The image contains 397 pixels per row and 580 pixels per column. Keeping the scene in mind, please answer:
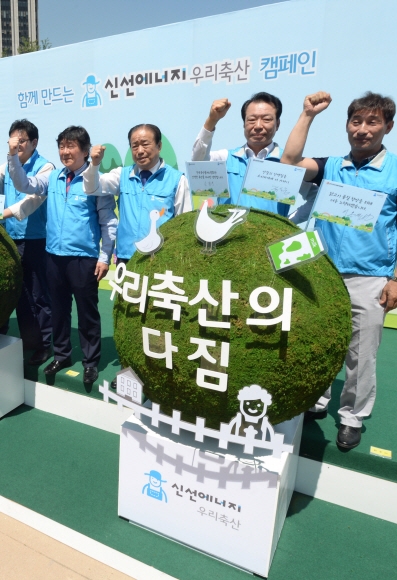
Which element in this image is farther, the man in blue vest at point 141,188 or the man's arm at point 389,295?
the man in blue vest at point 141,188

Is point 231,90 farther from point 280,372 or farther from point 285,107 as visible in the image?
point 280,372

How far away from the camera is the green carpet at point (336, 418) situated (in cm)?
229

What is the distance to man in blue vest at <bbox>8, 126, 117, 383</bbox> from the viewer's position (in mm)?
2912

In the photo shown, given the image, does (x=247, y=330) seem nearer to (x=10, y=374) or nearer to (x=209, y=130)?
(x=209, y=130)

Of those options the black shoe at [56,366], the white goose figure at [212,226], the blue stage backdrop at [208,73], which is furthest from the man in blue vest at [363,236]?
the blue stage backdrop at [208,73]

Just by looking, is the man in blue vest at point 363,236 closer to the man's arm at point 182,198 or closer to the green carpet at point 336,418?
the green carpet at point 336,418

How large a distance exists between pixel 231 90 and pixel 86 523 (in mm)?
4134

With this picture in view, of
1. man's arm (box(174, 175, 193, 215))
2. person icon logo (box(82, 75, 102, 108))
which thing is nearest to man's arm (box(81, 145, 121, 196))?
man's arm (box(174, 175, 193, 215))

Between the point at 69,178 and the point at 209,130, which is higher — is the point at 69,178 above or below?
below

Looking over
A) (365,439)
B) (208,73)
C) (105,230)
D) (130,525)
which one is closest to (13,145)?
(105,230)

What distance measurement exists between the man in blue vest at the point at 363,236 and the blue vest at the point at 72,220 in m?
1.38

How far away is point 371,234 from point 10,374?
2516mm

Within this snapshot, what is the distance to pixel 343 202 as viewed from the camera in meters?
1.94

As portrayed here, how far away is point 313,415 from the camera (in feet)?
8.86
